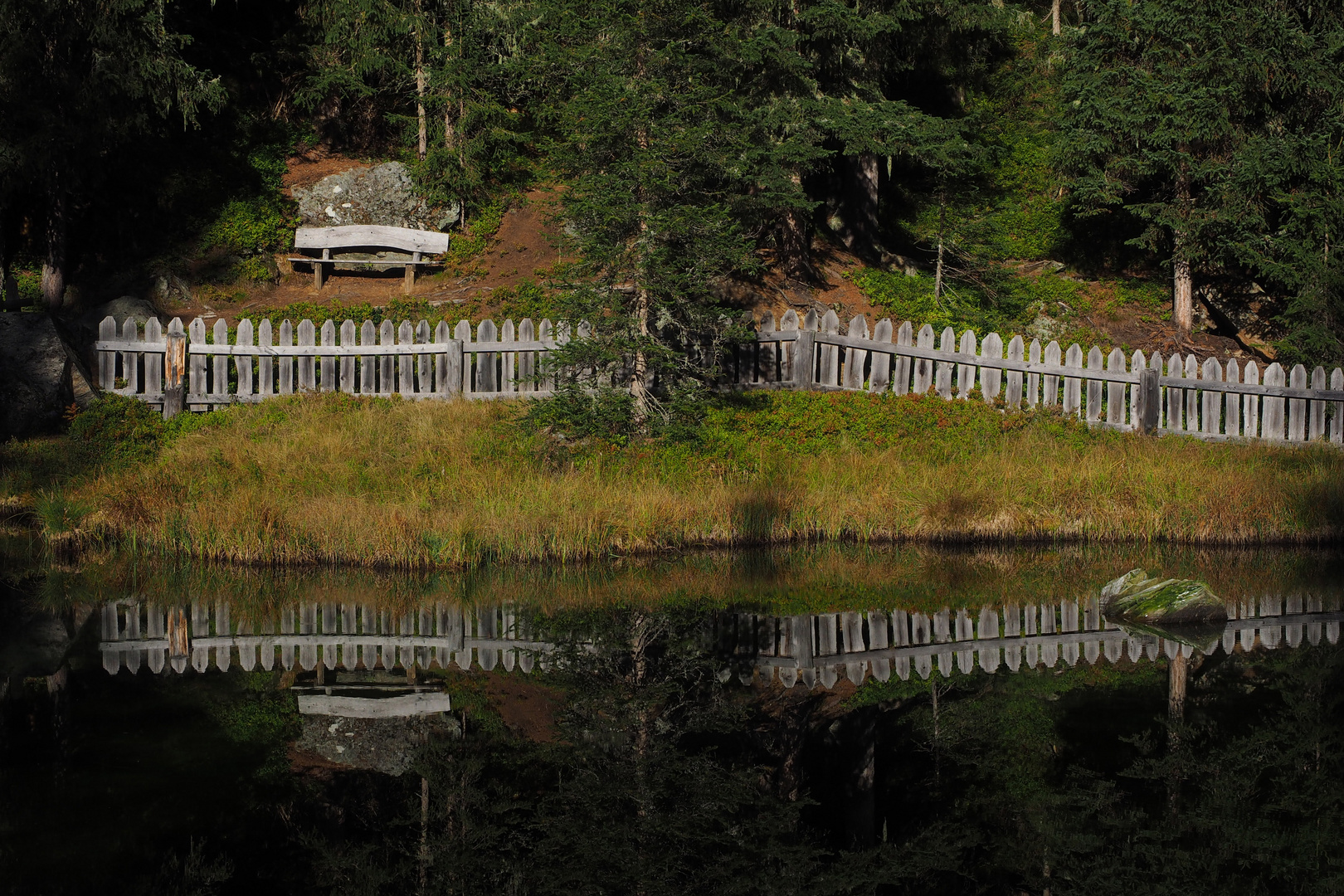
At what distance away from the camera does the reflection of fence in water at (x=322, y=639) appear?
7.97 m

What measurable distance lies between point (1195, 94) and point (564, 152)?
11097mm

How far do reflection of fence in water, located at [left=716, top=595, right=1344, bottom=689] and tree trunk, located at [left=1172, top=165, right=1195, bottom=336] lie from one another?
10.5 meters

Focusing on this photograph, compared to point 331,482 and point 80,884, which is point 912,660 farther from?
point 331,482

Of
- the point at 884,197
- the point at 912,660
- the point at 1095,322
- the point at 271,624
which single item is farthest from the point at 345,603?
the point at 884,197

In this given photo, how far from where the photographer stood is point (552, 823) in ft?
17.7

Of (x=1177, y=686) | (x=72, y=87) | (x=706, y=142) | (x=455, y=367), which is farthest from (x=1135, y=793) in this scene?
(x=72, y=87)

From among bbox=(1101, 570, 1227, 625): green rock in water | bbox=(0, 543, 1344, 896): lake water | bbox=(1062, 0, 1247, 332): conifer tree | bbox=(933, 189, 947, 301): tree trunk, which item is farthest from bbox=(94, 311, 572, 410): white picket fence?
bbox=(1062, 0, 1247, 332): conifer tree

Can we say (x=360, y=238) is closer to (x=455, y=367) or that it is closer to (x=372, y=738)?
(x=455, y=367)

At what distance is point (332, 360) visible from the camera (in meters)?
15.3

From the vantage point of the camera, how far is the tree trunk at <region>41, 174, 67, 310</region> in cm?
1833

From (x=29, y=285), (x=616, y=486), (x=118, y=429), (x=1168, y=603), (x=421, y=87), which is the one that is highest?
(x=421, y=87)

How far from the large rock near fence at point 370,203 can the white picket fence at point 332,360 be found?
289 inches

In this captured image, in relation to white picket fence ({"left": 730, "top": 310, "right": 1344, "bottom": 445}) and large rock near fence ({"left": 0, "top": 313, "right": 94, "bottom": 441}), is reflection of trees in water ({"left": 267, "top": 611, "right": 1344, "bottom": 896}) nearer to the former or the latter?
white picket fence ({"left": 730, "top": 310, "right": 1344, "bottom": 445})

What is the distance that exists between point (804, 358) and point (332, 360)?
5.91 meters
